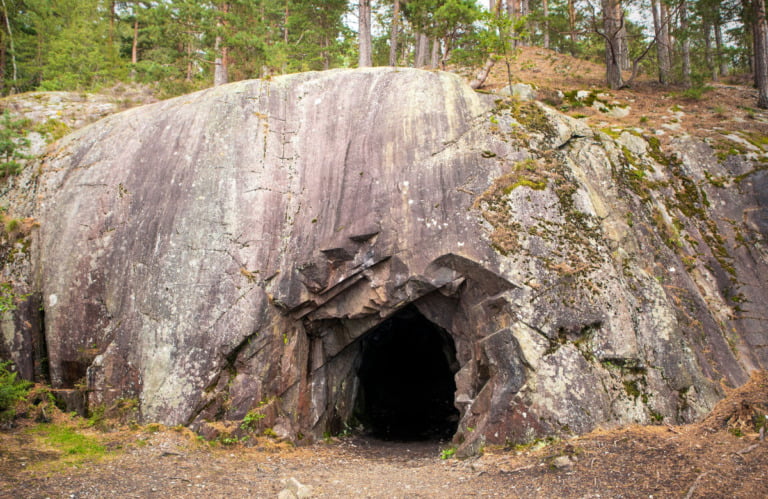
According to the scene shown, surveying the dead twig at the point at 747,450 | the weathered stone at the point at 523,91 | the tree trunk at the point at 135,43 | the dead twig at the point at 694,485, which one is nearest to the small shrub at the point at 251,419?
the dead twig at the point at 694,485

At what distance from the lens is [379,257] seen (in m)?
9.58

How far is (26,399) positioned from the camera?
871cm

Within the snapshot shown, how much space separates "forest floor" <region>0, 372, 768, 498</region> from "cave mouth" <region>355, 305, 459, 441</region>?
427 centimetres

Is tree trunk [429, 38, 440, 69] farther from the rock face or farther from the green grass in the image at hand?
the green grass

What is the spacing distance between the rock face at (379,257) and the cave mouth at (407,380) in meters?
1.86

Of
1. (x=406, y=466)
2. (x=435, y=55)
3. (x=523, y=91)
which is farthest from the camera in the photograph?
(x=435, y=55)

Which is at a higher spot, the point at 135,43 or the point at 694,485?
the point at 135,43

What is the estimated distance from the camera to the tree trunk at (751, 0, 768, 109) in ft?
47.0

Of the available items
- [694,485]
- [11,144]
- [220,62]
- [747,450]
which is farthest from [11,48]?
[747,450]

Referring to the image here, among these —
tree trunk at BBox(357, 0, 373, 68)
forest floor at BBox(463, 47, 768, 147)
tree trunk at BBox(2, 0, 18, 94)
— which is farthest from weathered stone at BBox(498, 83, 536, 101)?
tree trunk at BBox(2, 0, 18, 94)

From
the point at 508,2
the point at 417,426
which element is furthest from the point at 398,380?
the point at 508,2

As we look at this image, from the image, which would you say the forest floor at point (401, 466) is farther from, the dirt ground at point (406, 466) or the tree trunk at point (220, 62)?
the tree trunk at point (220, 62)

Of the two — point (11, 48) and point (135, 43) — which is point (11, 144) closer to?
point (11, 48)

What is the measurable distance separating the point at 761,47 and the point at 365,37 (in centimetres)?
1299
